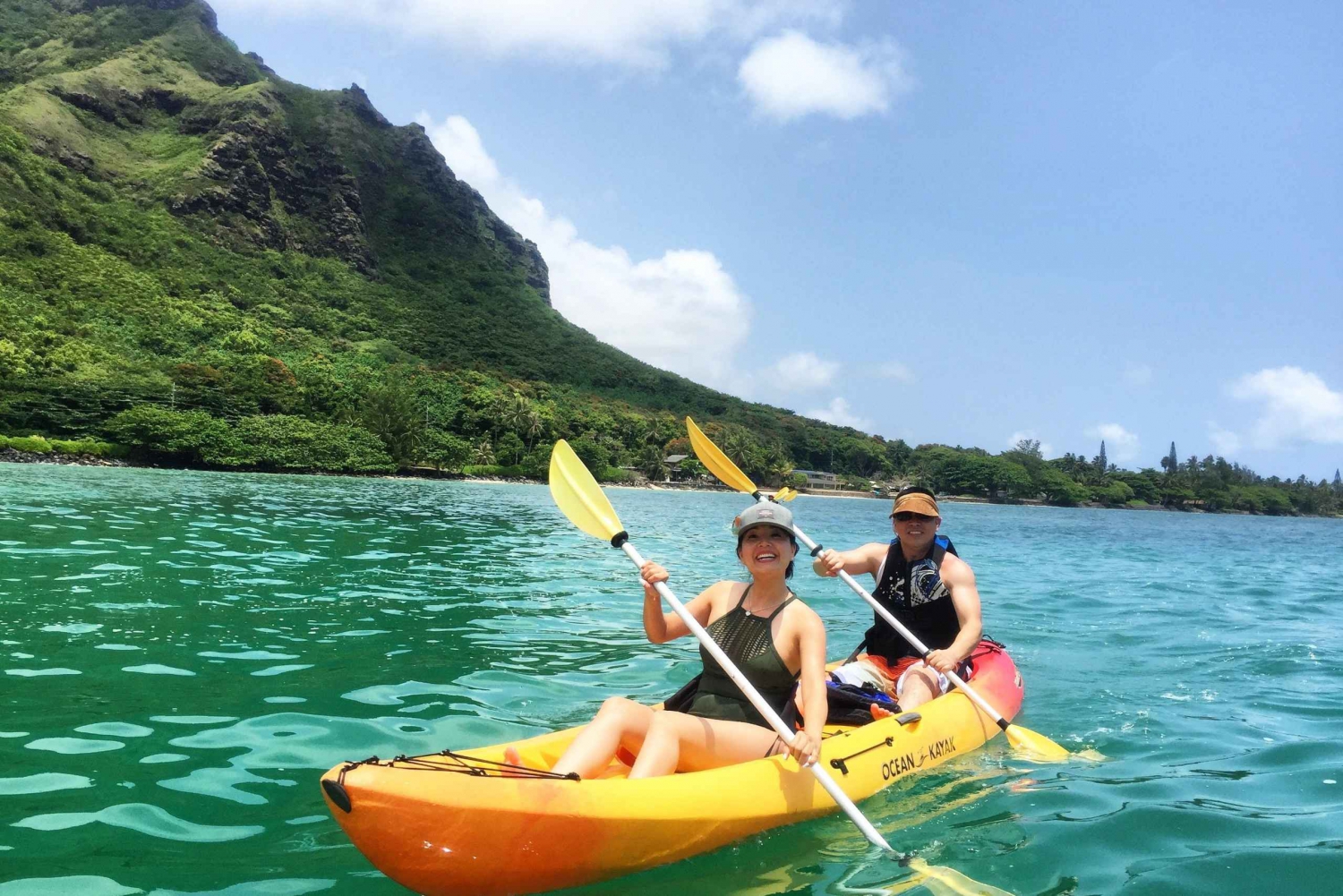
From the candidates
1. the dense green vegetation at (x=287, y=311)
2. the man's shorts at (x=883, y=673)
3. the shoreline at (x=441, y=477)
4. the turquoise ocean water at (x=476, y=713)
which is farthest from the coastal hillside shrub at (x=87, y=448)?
the man's shorts at (x=883, y=673)

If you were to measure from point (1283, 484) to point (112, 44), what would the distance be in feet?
643

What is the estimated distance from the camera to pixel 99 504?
56.3ft

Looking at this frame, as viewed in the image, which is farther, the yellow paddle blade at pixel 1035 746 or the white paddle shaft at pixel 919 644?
the white paddle shaft at pixel 919 644

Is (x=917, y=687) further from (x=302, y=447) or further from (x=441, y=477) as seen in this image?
(x=441, y=477)

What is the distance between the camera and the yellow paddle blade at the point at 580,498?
209 inches

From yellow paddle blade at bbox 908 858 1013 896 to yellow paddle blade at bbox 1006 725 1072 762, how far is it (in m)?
2.08

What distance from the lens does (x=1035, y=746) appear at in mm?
5348

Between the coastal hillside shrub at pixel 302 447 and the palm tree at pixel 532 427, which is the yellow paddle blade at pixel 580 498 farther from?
the palm tree at pixel 532 427

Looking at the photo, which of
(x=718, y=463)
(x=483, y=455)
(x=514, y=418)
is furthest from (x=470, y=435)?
(x=718, y=463)

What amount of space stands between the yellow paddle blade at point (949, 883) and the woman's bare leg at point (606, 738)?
4.21ft

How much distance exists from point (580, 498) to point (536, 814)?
2.77 m

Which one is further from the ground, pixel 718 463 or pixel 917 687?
pixel 718 463

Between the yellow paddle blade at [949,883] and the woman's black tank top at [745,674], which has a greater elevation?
the woman's black tank top at [745,674]

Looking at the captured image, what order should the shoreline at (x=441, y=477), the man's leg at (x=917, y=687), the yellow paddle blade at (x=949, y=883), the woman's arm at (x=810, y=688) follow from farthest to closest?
the shoreline at (x=441, y=477) < the man's leg at (x=917, y=687) < the woman's arm at (x=810, y=688) < the yellow paddle blade at (x=949, y=883)
